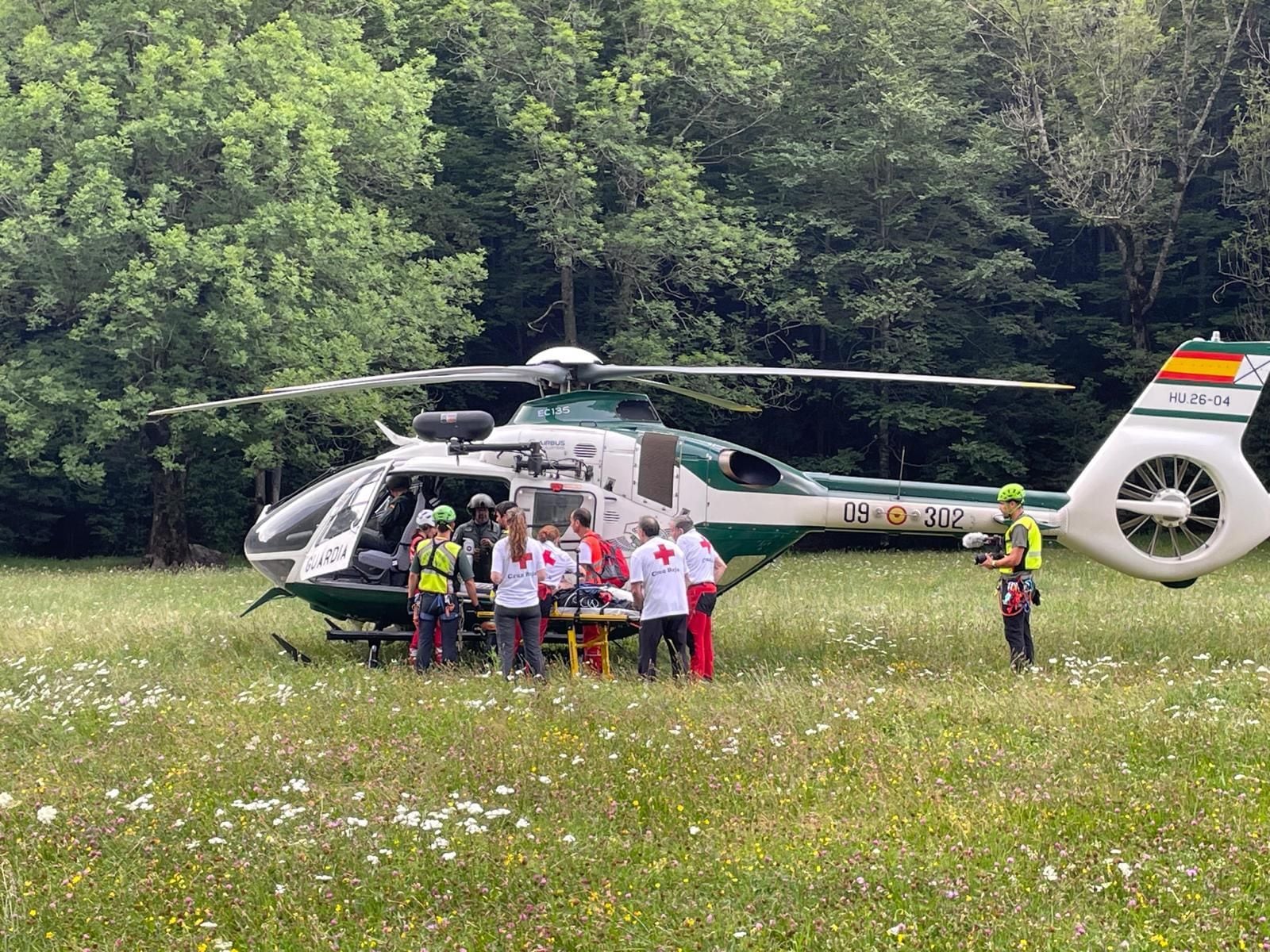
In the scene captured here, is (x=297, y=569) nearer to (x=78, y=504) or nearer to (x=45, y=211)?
(x=45, y=211)

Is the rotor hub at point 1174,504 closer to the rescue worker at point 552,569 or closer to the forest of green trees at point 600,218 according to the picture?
the rescue worker at point 552,569

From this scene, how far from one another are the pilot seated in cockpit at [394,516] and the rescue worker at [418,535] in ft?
0.85

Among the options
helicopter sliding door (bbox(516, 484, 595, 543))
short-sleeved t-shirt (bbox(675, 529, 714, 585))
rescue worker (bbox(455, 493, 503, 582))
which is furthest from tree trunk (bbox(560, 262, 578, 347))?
short-sleeved t-shirt (bbox(675, 529, 714, 585))

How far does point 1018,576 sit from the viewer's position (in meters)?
11.9

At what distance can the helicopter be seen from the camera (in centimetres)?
1280

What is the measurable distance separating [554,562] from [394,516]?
2.36 meters

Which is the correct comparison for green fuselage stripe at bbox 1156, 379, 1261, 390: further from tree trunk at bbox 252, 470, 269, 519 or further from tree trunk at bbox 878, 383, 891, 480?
tree trunk at bbox 252, 470, 269, 519

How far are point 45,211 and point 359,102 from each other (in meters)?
7.48

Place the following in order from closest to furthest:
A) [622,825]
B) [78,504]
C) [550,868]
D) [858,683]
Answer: [550,868], [622,825], [858,683], [78,504]

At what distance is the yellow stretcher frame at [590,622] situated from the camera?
41.5ft

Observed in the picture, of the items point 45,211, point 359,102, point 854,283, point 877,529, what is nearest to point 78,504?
point 45,211

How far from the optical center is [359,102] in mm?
30719

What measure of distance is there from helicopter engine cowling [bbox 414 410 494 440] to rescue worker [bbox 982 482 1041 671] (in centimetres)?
513

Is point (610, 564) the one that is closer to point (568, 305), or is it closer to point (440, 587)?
point (440, 587)
